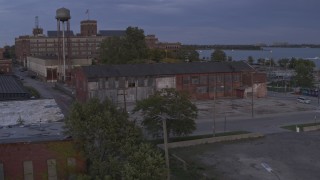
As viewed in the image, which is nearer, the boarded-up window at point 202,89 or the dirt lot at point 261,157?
the dirt lot at point 261,157

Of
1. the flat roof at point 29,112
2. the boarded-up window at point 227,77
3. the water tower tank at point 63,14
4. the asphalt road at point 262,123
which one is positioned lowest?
the asphalt road at point 262,123

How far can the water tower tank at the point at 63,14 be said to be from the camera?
4678 inches

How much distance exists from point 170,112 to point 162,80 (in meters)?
34.1

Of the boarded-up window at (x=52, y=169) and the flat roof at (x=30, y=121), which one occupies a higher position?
the flat roof at (x=30, y=121)

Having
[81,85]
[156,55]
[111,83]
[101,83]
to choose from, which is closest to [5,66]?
[156,55]

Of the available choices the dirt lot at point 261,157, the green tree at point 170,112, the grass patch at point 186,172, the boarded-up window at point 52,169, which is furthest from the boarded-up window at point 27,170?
the green tree at point 170,112

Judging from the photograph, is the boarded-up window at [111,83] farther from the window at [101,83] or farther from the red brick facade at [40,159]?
the red brick facade at [40,159]

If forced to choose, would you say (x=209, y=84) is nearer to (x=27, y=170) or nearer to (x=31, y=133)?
(x=31, y=133)

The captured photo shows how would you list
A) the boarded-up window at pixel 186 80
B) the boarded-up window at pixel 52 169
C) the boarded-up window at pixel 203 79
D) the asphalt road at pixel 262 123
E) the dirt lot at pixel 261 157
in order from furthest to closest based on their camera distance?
1. the boarded-up window at pixel 203 79
2. the boarded-up window at pixel 186 80
3. the asphalt road at pixel 262 123
4. the dirt lot at pixel 261 157
5. the boarded-up window at pixel 52 169

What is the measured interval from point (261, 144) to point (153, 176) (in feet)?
76.6

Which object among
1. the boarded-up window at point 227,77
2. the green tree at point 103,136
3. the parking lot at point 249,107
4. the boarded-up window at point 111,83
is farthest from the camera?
the boarded-up window at point 227,77

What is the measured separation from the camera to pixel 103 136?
25641 millimetres

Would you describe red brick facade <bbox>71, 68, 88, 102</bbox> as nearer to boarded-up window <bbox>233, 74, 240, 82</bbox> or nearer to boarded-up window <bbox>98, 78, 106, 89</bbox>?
boarded-up window <bbox>98, 78, 106, 89</bbox>

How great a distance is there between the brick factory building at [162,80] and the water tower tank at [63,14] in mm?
44407
